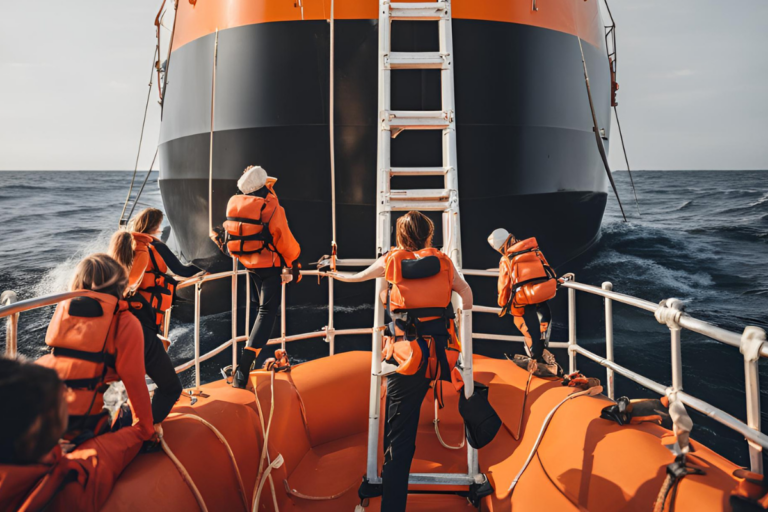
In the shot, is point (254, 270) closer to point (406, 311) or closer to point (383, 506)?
point (406, 311)

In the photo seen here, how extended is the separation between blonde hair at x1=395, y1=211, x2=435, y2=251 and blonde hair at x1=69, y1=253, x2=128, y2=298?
115 cm

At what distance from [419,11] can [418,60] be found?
0.42m

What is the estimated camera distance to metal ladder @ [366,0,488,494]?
2320mm

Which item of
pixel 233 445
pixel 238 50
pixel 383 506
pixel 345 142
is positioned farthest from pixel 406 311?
pixel 238 50

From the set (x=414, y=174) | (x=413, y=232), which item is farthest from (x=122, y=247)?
(x=414, y=174)

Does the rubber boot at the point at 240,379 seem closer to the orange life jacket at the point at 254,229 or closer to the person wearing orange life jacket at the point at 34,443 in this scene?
the orange life jacket at the point at 254,229

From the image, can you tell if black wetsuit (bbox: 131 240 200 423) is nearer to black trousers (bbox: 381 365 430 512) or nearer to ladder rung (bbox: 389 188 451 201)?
black trousers (bbox: 381 365 430 512)

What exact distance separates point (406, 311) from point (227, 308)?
7440 mm

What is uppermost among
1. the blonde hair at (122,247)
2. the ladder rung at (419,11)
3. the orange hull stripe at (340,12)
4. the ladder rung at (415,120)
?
the orange hull stripe at (340,12)

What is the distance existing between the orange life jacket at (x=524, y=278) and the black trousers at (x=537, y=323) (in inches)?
2.8

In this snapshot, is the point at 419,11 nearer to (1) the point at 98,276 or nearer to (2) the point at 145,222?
(2) the point at 145,222

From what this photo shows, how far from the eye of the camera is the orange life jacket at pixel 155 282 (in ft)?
8.64

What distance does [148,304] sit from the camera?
2502 millimetres

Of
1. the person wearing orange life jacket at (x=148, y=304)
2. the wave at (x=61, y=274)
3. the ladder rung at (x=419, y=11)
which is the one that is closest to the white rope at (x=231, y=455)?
the person wearing orange life jacket at (x=148, y=304)
